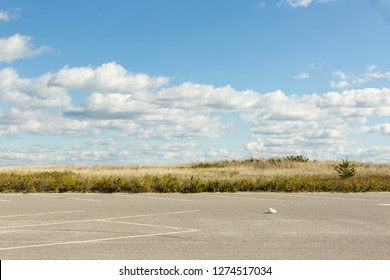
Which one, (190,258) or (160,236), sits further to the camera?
(160,236)

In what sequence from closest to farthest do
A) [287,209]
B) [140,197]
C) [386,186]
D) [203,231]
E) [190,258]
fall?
1. [190,258]
2. [203,231]
3. [287,209]
4. [140,197]
5. [386,186]

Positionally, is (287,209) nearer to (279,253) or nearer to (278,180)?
(279,253)

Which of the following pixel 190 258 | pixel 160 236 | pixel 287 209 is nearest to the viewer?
pixel 190 258

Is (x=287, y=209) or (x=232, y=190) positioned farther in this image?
(x=232, y=190)

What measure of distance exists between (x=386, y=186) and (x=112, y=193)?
14.3 meters

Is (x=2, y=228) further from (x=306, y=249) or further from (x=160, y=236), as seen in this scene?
(x=306, y=249)

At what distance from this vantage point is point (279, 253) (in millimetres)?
9727

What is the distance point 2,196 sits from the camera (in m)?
23.1

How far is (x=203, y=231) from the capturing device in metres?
12.5

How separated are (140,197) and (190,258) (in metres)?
13.7
